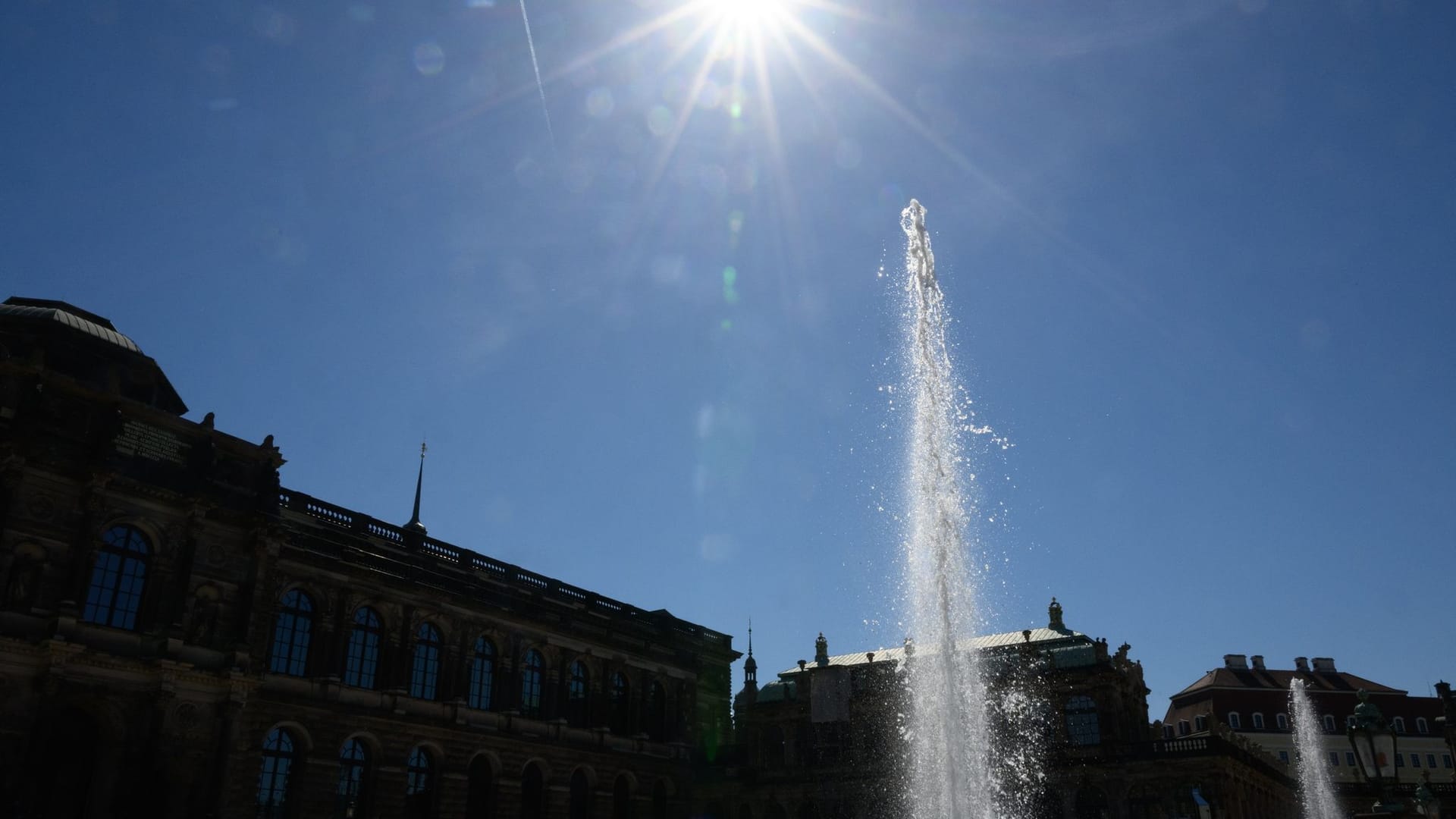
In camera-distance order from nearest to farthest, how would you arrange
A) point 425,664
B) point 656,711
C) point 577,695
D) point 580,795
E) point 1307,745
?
point 425,664 → point 580,795 → point 577,695 → point 656,711 → point 1307,745

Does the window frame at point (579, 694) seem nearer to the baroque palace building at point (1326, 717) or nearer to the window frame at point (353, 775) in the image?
the window frame at point (353, 775)

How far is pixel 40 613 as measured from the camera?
27.4m

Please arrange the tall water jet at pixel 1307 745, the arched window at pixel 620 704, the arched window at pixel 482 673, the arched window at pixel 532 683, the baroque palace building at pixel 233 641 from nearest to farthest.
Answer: the baroque palace building at pixel 233 641, the arched window at pixel 482 673, the arched window at pixel 532 683, the arched window at pixel 620 704, the tall water jet at pixel 1307 745

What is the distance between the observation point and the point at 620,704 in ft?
151

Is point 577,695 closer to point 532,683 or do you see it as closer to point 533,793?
point 532,683

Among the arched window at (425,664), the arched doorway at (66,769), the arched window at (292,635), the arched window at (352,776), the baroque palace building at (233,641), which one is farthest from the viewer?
the arched window at (425,664)

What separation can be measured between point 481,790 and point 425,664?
525 cm

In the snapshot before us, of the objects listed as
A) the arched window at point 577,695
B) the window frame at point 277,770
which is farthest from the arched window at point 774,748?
the window frame at point 277,770

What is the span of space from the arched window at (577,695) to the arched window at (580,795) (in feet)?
6.26

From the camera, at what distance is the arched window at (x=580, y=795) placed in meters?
42.0

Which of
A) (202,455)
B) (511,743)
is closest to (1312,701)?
(511,743)

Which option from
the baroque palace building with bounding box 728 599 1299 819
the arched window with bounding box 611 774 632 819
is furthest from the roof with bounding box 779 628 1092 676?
the arched window with bounding box 611 774 632 819

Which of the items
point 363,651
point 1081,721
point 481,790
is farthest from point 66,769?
point 1081,721

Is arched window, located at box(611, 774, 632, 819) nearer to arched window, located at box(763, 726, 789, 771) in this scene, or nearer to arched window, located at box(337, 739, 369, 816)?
arched window, located at box(763, 726, 789, 771)
